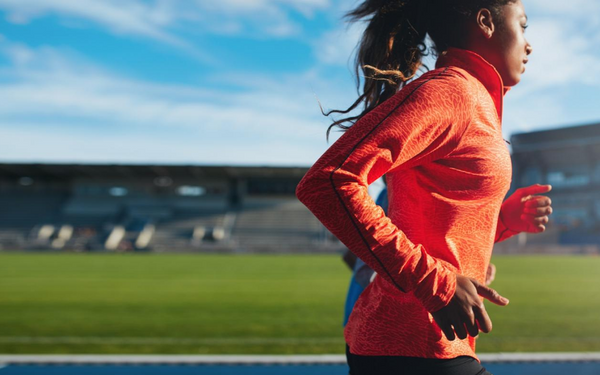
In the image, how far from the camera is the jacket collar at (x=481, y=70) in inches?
43.0

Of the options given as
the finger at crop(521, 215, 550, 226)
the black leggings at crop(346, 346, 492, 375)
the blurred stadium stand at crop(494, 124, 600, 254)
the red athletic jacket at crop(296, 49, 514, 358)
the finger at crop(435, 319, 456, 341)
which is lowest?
the blurred stadium stand at crop(494, 124, 600, 254)

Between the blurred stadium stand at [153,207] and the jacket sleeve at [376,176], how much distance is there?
30.0 metres

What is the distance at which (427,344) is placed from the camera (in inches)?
40.3

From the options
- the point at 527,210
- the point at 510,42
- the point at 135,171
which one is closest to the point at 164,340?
the point at 527,210

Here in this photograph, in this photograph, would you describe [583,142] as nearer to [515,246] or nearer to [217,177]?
[515,246]

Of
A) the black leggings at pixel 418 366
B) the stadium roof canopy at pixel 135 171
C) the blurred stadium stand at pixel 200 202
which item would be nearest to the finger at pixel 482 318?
the black leggings at pixel 418 366

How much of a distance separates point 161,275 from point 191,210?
82.8 feet

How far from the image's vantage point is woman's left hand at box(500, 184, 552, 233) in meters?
1.43

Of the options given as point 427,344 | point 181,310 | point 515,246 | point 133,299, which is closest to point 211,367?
point 427,344

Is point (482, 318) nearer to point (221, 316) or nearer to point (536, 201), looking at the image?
point (536, 201)

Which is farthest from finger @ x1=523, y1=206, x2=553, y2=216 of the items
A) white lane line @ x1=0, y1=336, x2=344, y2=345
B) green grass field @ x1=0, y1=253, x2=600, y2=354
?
white lane line @ x1=0, y1=336, x2=344, y2=345

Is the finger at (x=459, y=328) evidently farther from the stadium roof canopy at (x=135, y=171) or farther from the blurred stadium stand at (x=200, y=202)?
the stadium roof canopy at (x=135, y=171)

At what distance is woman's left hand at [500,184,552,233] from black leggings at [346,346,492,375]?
1.68ft

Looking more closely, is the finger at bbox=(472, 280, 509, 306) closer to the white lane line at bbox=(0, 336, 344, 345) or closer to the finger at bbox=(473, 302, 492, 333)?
the finger at bbox=(473, 302, 492, 333)
